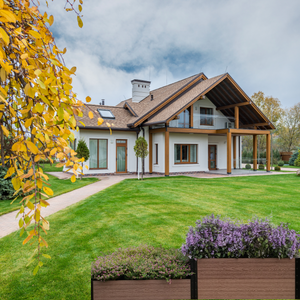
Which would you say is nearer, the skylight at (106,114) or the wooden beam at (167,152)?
the wooden beam at (167,152)

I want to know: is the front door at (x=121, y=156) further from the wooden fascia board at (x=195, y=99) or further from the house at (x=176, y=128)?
the wooden fascia board at (x=195, y=99)

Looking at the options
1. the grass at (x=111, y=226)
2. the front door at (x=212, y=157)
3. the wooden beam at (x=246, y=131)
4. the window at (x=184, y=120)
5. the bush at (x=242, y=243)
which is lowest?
the grass at (x=111, y=226)

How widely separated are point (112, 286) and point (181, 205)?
18.3ft

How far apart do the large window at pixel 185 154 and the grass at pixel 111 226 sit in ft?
26.1

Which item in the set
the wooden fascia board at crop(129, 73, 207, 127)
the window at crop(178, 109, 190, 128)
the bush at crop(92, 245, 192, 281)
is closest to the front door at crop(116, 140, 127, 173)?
the wooden fascia board at crop(129, 73, 207, 127)

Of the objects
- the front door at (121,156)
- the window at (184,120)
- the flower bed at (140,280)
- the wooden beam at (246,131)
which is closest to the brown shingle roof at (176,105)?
the window at (184,120)

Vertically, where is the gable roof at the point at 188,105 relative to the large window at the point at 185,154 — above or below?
above

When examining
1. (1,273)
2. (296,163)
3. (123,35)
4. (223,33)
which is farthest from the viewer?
(296,163)

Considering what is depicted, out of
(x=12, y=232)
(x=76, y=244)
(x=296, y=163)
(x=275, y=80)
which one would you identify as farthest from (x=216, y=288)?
(x=275, y=80)

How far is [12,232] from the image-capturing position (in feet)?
18.8

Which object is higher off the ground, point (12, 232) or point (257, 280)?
point (257, 280)

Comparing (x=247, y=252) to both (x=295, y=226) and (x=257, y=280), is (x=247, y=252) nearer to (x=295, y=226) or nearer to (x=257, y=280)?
(x=257, y=280)

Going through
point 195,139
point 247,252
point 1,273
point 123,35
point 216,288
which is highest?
point 123,35

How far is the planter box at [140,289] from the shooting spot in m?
2.51
